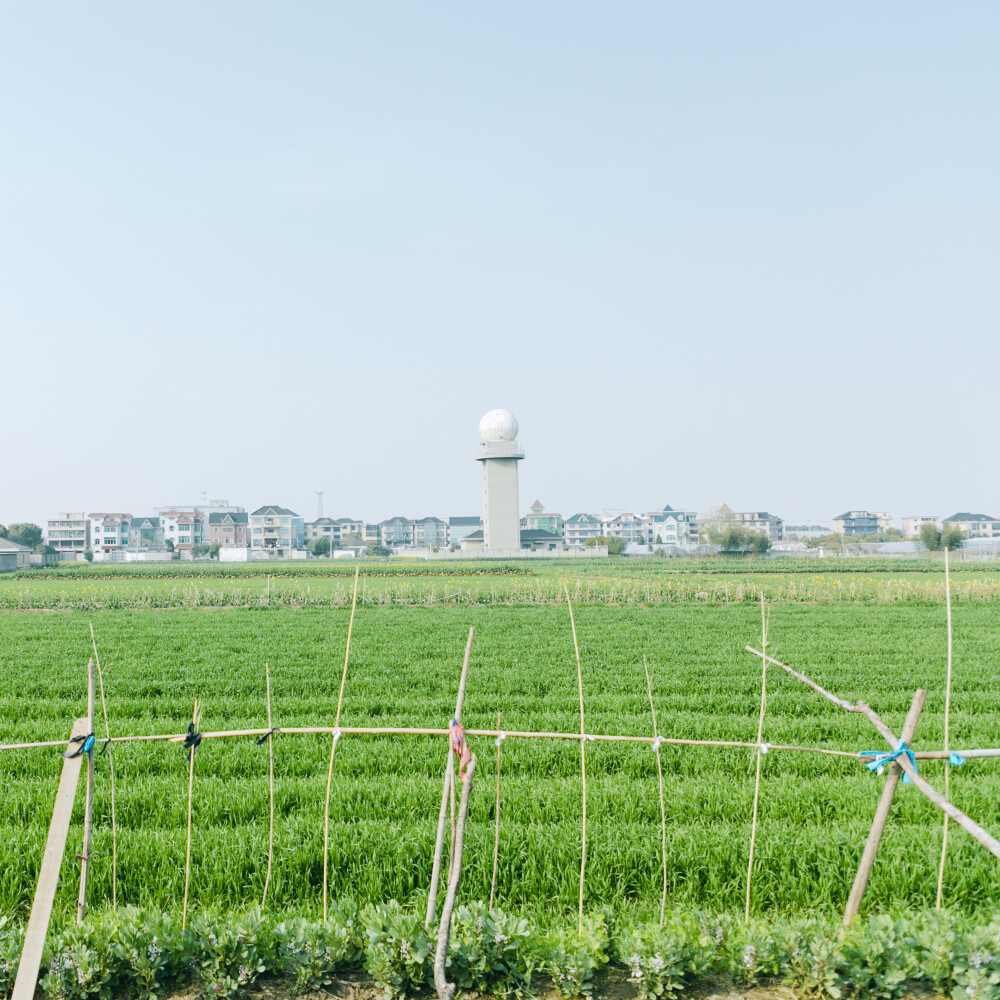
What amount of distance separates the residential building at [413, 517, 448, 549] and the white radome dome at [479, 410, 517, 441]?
3258 inches

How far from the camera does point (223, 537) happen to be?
132 m

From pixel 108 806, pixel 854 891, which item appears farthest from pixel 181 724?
pixel 854 891

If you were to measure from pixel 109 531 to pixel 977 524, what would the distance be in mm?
165057

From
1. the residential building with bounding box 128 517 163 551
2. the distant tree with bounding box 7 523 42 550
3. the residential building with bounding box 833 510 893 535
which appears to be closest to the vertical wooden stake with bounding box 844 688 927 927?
the distant tree with bounding box 7 523 42 550

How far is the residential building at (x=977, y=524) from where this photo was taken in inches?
5719

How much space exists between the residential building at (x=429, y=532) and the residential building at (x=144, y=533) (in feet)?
162

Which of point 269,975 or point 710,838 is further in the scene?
point 710,838

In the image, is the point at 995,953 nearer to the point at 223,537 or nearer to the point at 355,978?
the point at 355,978

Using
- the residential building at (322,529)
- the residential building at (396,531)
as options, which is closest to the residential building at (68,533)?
the residential building at (322,529)

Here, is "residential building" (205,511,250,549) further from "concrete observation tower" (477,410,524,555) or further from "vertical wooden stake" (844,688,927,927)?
"vertical wooden stake" (844,688,927,927)

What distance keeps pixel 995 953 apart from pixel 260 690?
9.69 metres

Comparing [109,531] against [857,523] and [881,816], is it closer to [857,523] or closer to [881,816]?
[881,816]

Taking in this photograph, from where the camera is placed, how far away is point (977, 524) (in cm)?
14900

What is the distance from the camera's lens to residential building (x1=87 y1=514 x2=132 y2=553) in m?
128
